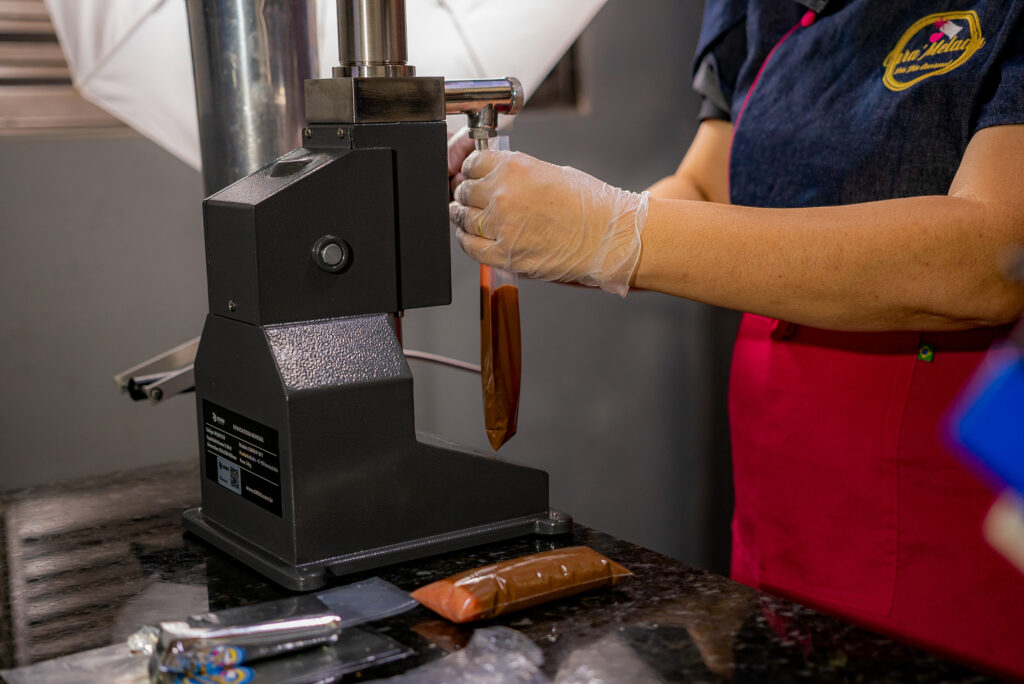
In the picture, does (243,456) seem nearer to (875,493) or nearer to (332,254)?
(332,254)

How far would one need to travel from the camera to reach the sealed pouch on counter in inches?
32.6

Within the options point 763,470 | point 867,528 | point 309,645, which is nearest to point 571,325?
point 763,470

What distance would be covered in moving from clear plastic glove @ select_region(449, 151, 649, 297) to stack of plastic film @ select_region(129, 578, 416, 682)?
0.40 m

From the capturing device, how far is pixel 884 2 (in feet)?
4.33

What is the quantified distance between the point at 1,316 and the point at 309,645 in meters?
1.40

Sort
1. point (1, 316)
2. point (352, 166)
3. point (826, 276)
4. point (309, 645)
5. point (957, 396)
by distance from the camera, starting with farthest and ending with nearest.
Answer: point (1, 316) < point (957, 396) < point (826, 276) < point (352, 166) < point (309, 645)

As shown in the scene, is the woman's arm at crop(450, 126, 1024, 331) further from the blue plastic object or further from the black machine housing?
the blue plastic object

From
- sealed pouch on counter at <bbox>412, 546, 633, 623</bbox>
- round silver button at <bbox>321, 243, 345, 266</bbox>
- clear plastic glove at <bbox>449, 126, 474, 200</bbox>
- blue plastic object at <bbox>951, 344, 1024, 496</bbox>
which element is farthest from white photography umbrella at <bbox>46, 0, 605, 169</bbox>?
blue plastic object at <bbox>951, 344, 1024, 496</bbox>

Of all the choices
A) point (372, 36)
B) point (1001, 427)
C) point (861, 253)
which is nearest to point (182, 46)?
point (372, 36)

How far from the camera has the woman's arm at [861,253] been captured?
1026 millimetres

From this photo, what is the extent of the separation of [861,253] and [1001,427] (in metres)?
0.71

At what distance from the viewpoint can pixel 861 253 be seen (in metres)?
1.03

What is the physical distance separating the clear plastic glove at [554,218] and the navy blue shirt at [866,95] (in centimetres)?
38

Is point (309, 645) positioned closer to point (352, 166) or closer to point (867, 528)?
point (352, 166)
